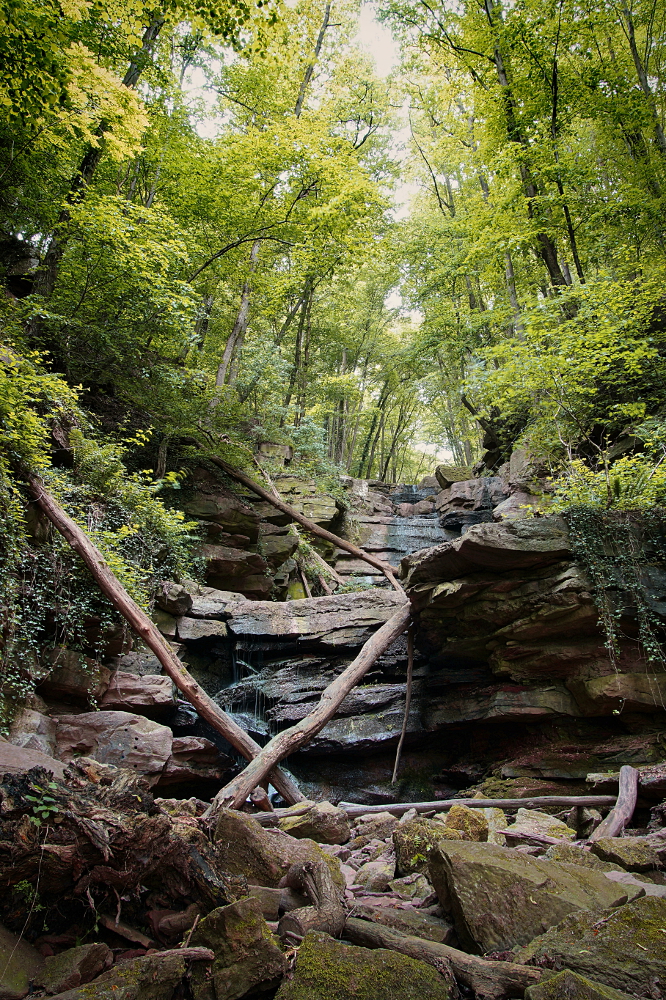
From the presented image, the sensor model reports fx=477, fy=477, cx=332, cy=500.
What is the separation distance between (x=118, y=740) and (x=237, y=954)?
4519 mm

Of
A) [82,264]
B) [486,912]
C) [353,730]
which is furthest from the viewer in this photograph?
[82,264]

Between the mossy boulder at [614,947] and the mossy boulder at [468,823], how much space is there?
1.84m

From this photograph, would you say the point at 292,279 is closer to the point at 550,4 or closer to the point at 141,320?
the point at 141,320

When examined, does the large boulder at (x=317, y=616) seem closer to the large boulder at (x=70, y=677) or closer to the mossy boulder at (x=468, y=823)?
the large boulder at (x=70, y=677)

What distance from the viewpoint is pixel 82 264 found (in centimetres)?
898

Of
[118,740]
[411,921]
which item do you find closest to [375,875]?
[411,921]

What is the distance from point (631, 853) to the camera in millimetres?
3723

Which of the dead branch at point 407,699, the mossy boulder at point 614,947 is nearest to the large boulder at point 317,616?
the dead branch at point 407,699

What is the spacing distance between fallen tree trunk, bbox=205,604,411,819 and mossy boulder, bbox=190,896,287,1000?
81.2 inches

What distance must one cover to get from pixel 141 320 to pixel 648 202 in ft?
34.1

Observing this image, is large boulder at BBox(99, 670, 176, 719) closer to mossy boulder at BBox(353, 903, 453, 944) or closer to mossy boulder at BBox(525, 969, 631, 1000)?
mossy boulder at BBox(353, 903, 453, 944)

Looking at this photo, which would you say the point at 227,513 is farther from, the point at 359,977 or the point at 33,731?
the point at 359,977

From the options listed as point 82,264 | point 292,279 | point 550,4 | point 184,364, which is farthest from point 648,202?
point 82,264

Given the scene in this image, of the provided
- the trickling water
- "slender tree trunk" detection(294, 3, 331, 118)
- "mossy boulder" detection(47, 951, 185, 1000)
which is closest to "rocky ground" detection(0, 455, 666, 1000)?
"mossy boulder" detection(47, 951, 185, 1000)
